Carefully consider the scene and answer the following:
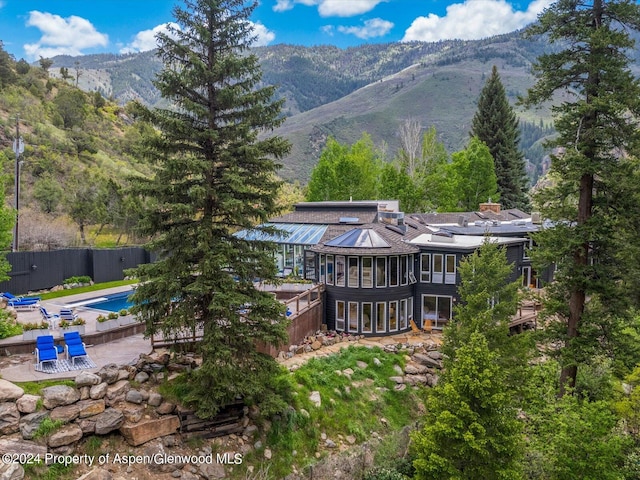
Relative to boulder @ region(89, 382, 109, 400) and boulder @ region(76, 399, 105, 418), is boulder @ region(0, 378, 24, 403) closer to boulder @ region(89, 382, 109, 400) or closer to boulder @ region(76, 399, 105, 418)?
boulder @ region(76, 399, 105, 418)

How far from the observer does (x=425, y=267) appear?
20.7 meters

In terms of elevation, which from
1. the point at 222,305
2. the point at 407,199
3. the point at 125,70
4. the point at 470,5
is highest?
the point at 470,5

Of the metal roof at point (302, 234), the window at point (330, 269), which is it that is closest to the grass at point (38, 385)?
the window at point (330, 269)

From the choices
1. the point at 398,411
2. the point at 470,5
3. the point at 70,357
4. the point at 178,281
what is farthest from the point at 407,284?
the point at 470,5

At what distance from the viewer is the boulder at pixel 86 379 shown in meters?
10.2

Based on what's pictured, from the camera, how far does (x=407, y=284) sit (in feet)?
66.6

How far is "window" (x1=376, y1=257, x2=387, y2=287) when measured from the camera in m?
19.3

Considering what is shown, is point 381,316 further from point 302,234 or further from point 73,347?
point 73,347

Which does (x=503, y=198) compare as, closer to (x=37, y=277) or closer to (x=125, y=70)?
(x=37, y=277)

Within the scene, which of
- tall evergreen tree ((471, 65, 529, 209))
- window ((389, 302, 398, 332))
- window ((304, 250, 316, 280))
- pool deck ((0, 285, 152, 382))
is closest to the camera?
pool deck ((0, 285, 152, 382))

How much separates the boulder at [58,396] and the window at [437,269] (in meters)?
15.5

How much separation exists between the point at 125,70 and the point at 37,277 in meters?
169

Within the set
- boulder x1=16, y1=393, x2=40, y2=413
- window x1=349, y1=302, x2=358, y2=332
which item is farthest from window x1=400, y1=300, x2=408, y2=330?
boulder x1=16, y1=393, x2=40, y2=413

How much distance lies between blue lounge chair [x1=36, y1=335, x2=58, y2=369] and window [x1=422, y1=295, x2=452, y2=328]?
50.7ft
